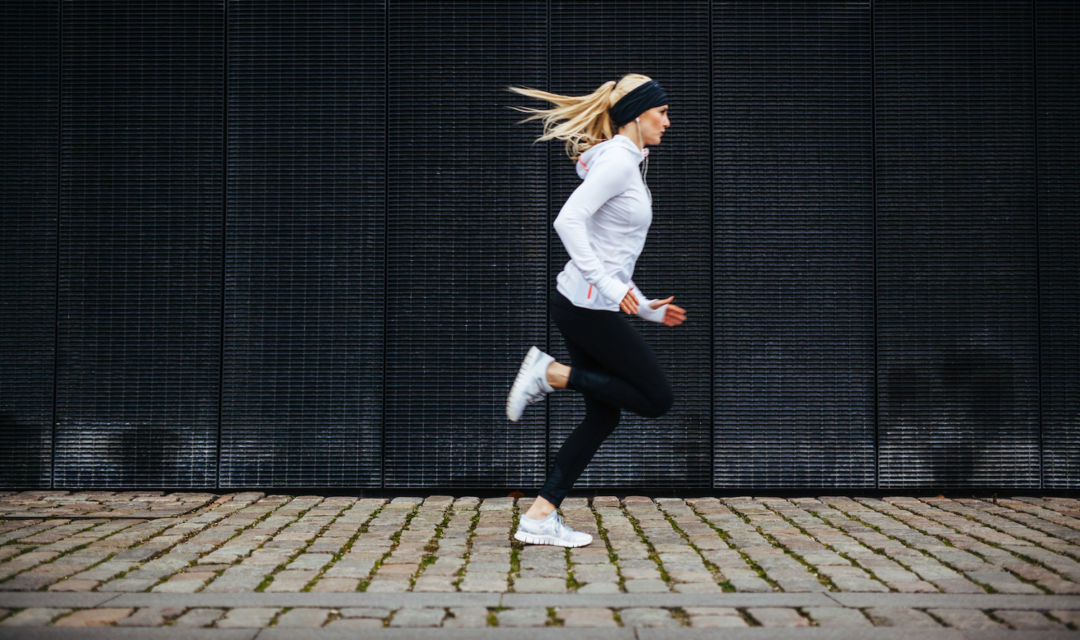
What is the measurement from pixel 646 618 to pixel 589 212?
1868mm

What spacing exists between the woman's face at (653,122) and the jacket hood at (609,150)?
0.08m

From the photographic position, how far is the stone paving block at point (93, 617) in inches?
135

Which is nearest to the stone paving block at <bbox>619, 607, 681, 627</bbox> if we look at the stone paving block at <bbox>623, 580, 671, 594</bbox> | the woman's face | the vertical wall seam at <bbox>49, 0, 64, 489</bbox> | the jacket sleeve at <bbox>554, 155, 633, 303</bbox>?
the stone paving block at <bbox>623, 580, 671, 594</bbox>

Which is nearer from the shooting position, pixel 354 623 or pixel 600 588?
pixel 354 623

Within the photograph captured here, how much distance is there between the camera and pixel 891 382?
21.2ft

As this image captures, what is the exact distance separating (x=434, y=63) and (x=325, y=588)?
3.82 metres

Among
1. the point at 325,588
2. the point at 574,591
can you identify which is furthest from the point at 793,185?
the point at 325,588

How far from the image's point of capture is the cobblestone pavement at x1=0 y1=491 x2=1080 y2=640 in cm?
345

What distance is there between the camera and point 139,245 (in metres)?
6.54

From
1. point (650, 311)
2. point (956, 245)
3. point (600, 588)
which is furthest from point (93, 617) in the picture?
point (956, 245)

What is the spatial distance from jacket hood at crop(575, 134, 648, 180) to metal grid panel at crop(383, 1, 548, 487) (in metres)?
1.70

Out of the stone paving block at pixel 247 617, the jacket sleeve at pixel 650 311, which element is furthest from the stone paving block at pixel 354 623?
the jacket sleeve at pixel 650 311

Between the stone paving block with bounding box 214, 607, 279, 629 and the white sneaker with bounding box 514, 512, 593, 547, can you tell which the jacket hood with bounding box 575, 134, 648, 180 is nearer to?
the white sneaker with bounding box 514, 512, 593, 547

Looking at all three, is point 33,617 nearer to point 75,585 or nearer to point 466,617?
point 75,585
